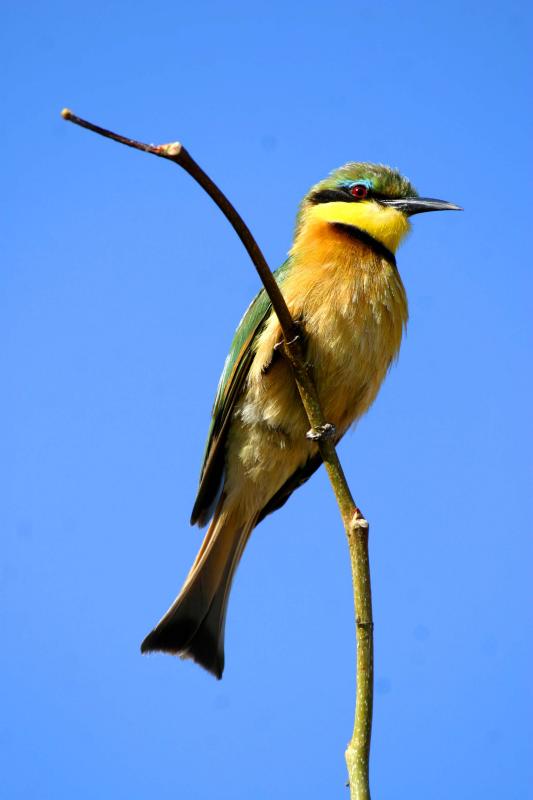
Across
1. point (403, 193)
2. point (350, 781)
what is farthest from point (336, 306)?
point (350, 781)

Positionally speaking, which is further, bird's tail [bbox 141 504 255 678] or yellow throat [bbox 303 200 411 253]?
yellow throat [bbox 303 200 411 253]

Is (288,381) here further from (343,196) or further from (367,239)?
(343,196)

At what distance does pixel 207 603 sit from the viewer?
3617 mm

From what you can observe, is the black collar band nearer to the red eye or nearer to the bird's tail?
the red eye

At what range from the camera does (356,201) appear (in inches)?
155

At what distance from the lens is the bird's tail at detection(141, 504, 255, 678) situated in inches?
136

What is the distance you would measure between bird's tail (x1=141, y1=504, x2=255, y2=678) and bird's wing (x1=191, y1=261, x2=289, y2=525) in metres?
0.07

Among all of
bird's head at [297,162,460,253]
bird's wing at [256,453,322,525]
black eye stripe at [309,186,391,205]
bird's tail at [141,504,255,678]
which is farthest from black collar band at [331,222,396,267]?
bird's tail at [141,504,255,678]

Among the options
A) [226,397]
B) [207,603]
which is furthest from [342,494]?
[207,603]

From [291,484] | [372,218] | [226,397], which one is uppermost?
[372,218]

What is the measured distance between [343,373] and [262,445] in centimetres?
42

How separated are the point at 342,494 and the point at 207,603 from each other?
4.78ft

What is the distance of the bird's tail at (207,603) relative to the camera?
346 cm

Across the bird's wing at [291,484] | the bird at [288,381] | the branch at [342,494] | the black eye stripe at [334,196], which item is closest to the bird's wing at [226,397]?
the bird at [288,381]
